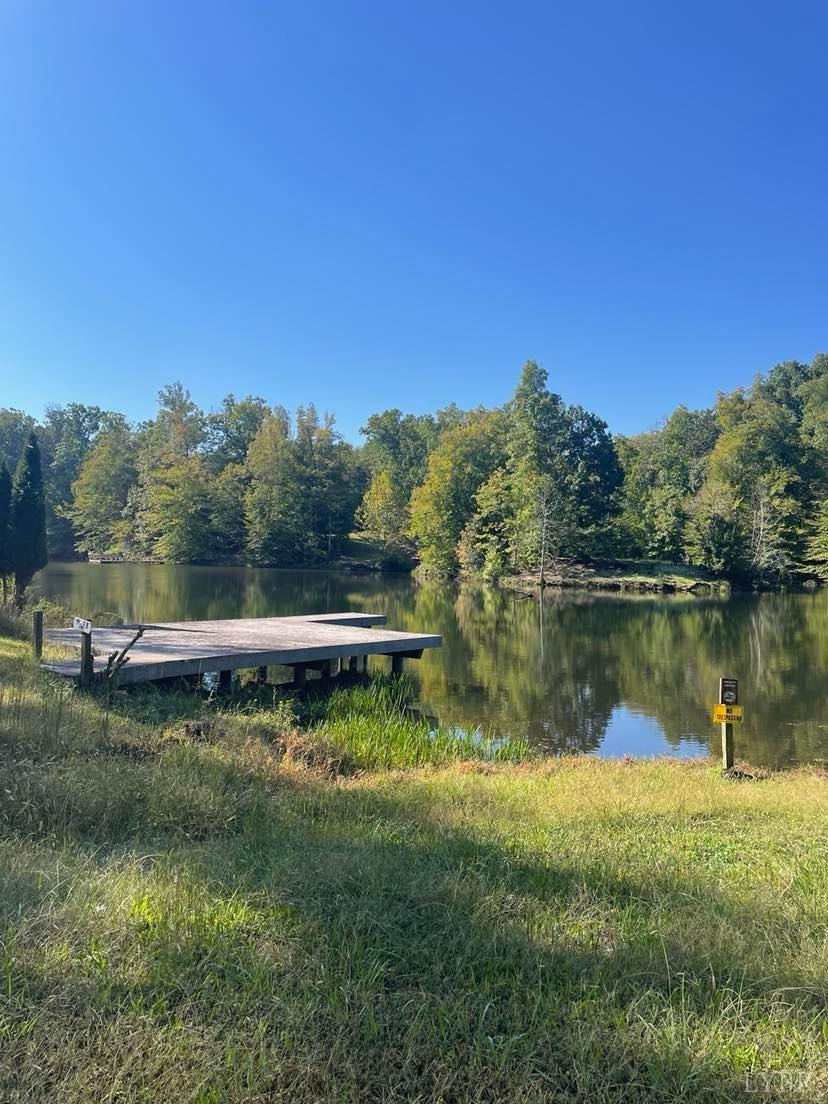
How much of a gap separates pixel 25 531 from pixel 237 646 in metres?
7.16

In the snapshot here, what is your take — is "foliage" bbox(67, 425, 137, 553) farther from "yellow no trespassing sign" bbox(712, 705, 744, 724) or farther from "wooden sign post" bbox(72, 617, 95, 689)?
"yellow no trespassing sign" bbox(712, 705, 744, 724)

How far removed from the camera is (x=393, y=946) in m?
2.65

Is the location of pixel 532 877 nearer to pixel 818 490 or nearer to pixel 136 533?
pixel 818 490

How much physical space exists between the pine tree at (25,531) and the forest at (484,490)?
2626cm

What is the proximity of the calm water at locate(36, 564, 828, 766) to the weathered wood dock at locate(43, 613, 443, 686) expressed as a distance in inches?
58.6

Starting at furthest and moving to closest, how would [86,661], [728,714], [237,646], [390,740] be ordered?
[237,646] < [390,740] < [86,661] < [728,714]

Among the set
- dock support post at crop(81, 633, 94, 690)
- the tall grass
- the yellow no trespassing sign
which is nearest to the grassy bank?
the tall grass

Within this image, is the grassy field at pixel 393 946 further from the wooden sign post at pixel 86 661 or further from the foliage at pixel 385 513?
the foliage at pixel 385 513

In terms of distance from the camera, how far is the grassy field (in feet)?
6.47

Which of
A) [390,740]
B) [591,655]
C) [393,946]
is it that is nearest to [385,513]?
[591,655]

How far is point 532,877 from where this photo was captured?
3430 millimetres

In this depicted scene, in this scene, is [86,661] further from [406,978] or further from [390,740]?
[406,978]

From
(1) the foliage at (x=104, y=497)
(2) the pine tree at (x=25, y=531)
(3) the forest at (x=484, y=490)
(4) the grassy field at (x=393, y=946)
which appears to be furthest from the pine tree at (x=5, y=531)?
(1) the foliage at (x=104, y=497)

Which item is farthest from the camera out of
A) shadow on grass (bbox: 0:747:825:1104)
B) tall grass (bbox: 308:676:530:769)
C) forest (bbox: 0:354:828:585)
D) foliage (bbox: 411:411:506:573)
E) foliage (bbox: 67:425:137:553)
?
foliage (bbox: 67:425:137:553)
